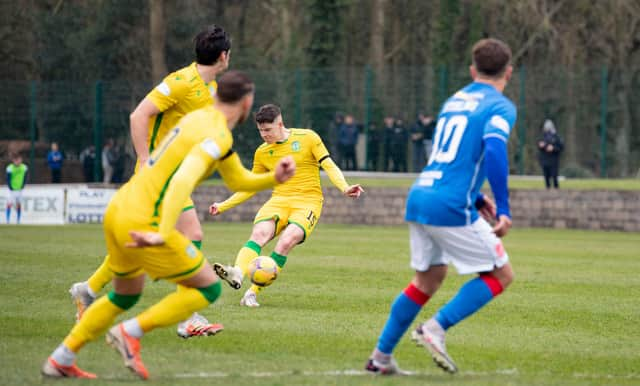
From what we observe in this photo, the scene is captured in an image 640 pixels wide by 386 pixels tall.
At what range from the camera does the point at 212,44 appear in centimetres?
873

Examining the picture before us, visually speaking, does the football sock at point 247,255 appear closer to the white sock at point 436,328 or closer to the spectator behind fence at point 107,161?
the white sock at point 436,328

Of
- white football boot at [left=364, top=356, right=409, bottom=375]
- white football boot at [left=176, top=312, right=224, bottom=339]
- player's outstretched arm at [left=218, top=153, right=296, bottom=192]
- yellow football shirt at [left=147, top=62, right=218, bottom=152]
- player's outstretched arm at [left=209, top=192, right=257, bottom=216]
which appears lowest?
white football boot at [left=176, top=312, right=224, bottom=339]

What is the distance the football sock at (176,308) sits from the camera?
23.1 ft

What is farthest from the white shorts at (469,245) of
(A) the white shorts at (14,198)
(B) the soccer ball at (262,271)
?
(A) the white shorts at (14,198)

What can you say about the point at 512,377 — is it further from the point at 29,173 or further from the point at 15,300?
the point at 29,173

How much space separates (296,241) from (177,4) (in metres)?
41.1

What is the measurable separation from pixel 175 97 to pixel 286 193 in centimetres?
337

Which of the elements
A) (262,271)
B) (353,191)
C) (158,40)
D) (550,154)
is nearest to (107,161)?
(550,154)

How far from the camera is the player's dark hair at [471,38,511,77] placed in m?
7.30

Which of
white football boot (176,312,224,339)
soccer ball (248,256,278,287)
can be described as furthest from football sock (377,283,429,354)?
soccer ball (248,256,278,287)

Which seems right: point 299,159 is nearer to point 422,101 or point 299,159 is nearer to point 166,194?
point 166,194

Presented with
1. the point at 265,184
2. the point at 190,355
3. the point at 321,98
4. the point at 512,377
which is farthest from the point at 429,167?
the point at 321,98

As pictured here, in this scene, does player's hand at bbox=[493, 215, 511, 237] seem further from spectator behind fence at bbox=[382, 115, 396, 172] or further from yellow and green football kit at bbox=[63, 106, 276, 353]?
spectator behind fence at bbox=[382, 115, 396, 172]

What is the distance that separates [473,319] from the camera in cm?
1049
